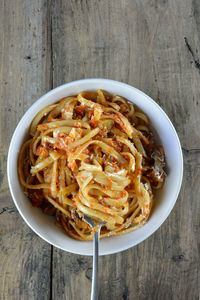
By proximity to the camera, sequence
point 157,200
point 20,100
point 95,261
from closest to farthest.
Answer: point 95,261 < point 157,200 < point 20,100

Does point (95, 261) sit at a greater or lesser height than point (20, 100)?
lesser

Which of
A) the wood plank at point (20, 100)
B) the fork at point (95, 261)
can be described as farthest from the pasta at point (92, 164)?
the wood plank at point (20, 100)

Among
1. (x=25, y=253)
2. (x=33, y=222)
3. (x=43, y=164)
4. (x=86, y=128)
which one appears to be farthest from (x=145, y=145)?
(x=25, y=253)

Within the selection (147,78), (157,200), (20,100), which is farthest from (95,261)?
(147,78)

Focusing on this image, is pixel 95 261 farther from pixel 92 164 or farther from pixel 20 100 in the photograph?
pixel 20 100

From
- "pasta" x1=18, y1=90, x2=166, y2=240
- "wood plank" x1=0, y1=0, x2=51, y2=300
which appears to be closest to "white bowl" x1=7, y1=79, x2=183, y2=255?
"pasta" x1=18, y1=90, x2=166, y2=240

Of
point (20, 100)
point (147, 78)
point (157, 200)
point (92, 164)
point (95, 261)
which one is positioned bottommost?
point (95, 261)

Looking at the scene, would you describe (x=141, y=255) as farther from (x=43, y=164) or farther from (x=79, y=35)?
(x=79, y=35)

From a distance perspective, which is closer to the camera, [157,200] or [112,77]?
[157,200]
